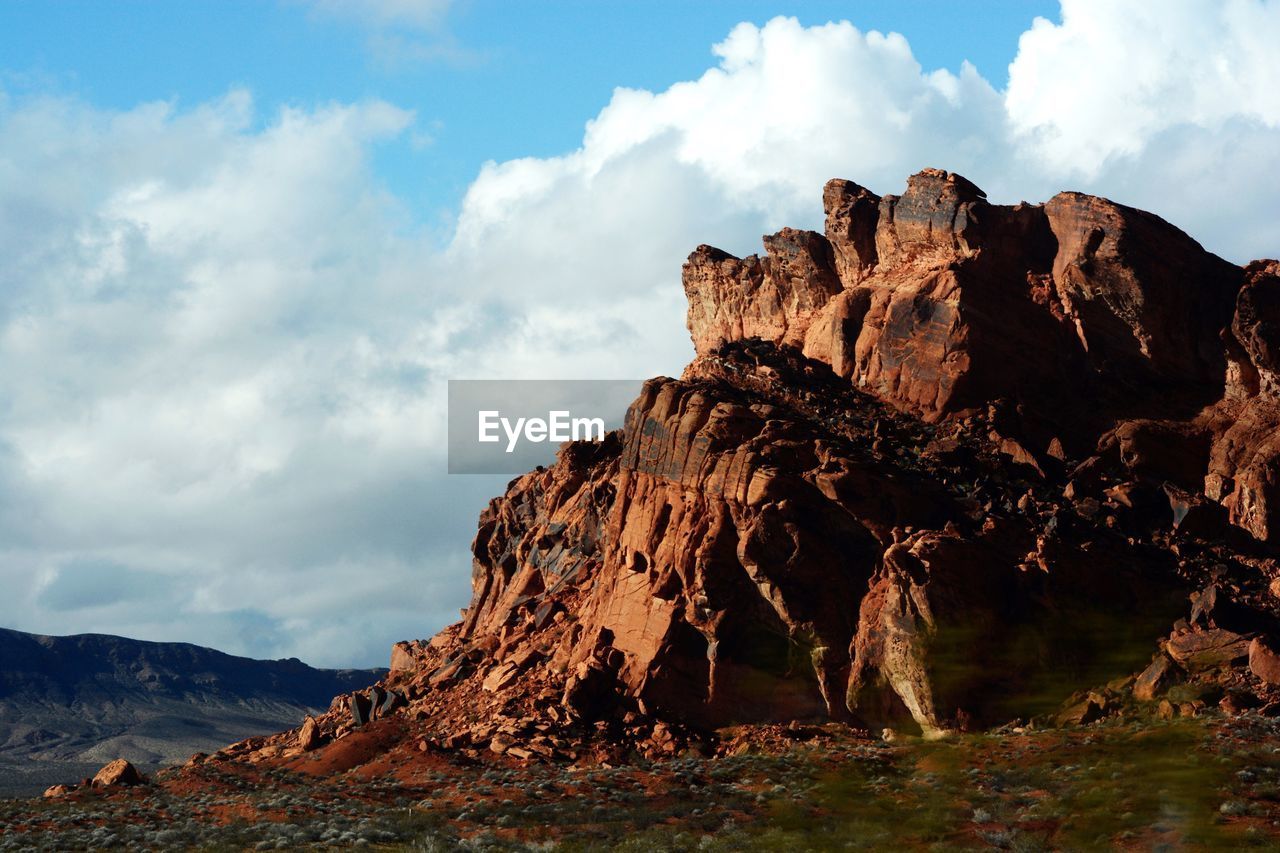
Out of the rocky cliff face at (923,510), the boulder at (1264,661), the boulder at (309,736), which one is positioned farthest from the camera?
the boulder at (309,736)

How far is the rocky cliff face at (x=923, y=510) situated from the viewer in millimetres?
60438

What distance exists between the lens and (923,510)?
213ft

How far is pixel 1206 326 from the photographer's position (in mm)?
73625

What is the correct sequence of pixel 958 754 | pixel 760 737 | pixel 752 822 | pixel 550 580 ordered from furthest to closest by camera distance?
1. pixel 550 580
2. pixel 760 737
3. pixel 958 754
4. pixel 752 822

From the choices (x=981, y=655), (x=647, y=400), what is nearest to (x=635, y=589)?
(x=647, y=400)

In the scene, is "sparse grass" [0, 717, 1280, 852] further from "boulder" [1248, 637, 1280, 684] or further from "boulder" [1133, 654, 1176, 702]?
"boulder" [1248, 637, 1280, 684]

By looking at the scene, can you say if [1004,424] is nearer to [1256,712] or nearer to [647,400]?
[647,400]

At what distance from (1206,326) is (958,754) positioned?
2948 centimetres

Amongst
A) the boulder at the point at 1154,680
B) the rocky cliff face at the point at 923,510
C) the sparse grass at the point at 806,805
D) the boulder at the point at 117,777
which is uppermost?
the rocky cliff face at the point at 923,510

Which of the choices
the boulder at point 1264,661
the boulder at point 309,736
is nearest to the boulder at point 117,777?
the boulder at point 309,736

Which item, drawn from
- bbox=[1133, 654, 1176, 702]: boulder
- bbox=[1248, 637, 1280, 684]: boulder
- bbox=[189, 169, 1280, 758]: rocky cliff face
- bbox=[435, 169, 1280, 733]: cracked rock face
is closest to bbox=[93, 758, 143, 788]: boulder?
bbox=[189, 169, 1280, 758]: rocky cliff face

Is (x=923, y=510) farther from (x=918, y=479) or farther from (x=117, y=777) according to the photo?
(x=117, y=777)

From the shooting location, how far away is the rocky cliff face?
2379 inches

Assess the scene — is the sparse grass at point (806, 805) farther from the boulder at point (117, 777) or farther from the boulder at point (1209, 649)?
the boulder at point (117, 777)
